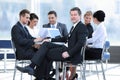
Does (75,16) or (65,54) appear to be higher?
(75,16)

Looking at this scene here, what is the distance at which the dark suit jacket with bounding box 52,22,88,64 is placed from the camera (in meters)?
3.88

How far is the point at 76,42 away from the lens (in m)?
3.96

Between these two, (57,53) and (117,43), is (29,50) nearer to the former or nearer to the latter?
(57,53)

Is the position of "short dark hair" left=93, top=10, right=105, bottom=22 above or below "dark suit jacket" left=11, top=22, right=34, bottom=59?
above

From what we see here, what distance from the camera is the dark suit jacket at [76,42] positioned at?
388cm

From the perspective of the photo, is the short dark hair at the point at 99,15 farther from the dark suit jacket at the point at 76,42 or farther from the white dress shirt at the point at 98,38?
the dark suit jacket at the point at 76,42

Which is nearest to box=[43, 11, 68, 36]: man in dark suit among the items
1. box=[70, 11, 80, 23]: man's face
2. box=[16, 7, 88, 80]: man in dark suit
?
box=[70, 11, 80, 23]: man's face

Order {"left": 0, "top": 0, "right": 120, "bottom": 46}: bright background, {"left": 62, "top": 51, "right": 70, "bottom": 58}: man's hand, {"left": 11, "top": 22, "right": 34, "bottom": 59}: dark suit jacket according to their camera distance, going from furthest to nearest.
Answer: {"left": 0, "top": 0, "right": 120, "bottom": 46}: bright background → {"left": 11, "top": 22, "right": 34, "bottom": 59}: dark suit jacket → {"left": 62, "top": 51, "right": 70, "bottom": 58}: man's hand

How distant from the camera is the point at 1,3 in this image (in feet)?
35.7

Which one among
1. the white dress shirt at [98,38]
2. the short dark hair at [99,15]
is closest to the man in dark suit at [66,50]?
the white dress shirt at [98,38]

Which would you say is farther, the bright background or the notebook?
the bright background

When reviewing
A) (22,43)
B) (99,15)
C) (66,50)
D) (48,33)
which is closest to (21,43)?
(22,43)

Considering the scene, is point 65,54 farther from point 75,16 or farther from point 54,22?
point 54,22

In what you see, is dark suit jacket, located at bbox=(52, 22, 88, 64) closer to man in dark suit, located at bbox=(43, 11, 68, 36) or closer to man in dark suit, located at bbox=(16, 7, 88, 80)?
man in dark suit, located at bbox=(16, 7, 88, 80)
